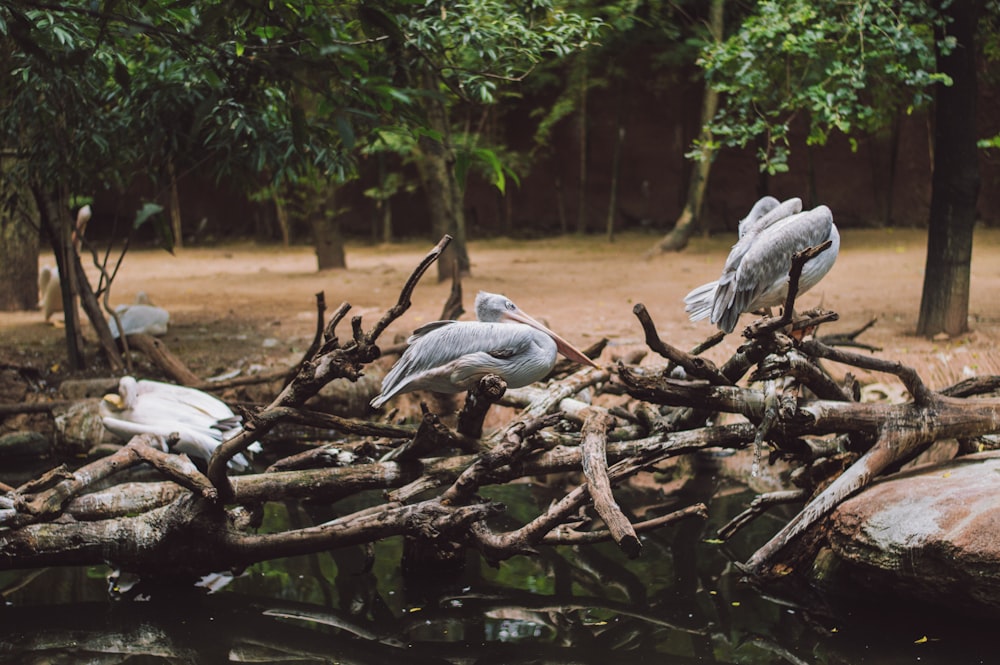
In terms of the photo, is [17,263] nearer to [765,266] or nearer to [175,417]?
[175,417]

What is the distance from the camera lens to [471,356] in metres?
3.62

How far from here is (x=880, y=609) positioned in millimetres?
3715

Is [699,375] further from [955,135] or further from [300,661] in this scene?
[955,135]

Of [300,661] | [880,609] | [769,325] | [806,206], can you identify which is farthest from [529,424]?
[806,206]

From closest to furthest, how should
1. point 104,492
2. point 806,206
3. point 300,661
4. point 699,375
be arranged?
point 300,661 → point 699,375 → point 104,492 → point 806,206

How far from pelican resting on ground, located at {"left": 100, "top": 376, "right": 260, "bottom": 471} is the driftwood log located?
26.4 inches

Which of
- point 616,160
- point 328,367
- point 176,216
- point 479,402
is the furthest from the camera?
point 176,216

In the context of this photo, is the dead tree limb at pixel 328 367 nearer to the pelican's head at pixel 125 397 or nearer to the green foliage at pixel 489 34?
the green foliage at pixel 489 34

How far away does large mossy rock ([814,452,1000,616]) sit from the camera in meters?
3.37

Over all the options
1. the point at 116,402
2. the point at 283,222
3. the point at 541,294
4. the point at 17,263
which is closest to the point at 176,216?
the point at 283,222

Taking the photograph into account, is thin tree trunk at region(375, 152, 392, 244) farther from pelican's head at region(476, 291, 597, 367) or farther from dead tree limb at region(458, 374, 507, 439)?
dead tree limb at region(458, 374, 507, 439)

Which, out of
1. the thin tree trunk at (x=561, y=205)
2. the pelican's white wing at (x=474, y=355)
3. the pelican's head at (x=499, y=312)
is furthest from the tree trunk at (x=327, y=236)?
the pelican's white wing at (x=474, y=355)

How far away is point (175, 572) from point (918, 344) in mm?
4877

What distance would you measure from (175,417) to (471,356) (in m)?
2.07
